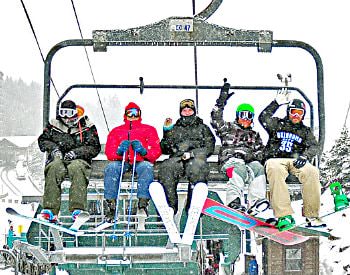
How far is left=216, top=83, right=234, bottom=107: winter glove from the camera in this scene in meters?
7.28

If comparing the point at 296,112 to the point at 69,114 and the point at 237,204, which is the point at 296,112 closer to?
the point at 237,204

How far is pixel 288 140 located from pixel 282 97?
0.56 m

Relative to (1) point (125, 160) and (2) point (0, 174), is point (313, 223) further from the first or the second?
(2) point (0, 174)

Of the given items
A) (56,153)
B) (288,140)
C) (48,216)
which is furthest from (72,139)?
(288,140)

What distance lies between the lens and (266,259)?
24.1m

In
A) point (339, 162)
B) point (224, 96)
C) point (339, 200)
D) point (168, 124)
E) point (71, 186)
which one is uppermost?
point (339, 162)

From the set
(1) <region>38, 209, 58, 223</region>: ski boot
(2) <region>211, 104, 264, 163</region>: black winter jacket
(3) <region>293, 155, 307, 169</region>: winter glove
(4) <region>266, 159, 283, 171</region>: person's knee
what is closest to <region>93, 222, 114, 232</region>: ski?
(1) <region>38, 209, 58, 223</region>: ski boot

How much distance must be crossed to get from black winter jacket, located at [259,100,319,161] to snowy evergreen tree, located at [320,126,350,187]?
22213 mm

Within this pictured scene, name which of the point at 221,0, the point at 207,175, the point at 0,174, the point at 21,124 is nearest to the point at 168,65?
the point at 221,0

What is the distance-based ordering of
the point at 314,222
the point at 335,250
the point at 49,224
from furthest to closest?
1. the point at 335,250
2. the point at 314,222
3. the point at 49,224

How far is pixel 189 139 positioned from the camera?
6.97 meters

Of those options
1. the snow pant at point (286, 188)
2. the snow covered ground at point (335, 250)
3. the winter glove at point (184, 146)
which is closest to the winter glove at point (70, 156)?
the winter glove at point (184, 146)

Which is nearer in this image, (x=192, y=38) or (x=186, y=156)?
(x=186, y=156)

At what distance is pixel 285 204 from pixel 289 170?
34cm
